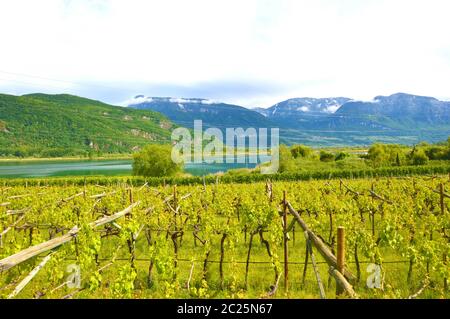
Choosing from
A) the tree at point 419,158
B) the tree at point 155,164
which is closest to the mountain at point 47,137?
the tree at point 155,164

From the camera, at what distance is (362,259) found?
36.7 feet

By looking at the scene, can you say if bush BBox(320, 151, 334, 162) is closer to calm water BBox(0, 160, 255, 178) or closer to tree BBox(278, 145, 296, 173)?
tree BBox(278, 145, 296, 173)

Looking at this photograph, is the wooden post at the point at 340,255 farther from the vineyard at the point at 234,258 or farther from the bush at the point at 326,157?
the bush at the point at 326,157

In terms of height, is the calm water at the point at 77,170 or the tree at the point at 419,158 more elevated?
the tree at the point at 419,158

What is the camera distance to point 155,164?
46.7 metres

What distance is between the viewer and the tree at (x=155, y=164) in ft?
154

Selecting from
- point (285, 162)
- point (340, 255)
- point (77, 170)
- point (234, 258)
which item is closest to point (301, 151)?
point (285, 162)

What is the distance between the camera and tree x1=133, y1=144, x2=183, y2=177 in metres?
46.9

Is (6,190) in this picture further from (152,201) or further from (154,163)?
(154,163)

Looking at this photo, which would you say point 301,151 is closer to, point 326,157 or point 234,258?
point 326,157

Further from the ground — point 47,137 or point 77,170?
point 47,137

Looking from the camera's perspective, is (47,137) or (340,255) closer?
(340,255)
